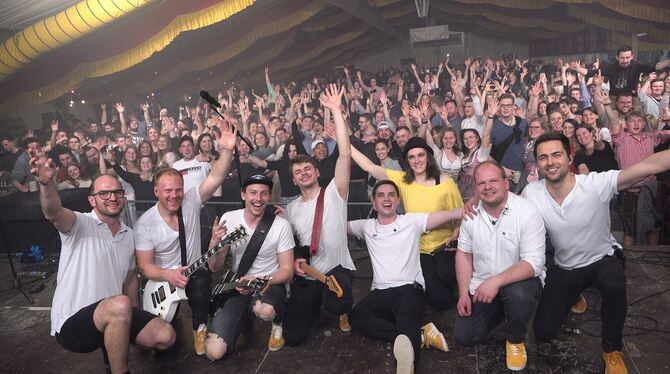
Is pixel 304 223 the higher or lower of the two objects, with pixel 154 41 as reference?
lower

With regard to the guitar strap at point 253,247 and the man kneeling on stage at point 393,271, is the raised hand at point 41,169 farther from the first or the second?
Answer: the man kneeling on stage at point 393,271

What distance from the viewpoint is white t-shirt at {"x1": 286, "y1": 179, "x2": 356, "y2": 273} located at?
12.6 feet

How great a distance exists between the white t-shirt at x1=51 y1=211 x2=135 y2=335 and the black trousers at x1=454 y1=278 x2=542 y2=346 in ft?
8.82

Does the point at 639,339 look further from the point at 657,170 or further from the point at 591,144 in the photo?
the point at 591,144

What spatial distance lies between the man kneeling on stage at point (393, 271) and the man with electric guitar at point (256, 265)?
0.66m

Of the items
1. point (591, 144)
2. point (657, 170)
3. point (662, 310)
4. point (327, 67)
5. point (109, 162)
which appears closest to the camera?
point (657, 170)

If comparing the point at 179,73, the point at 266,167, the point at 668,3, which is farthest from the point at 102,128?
the point at 668,3

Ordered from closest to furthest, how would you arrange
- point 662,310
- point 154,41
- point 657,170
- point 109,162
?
point 657,170 < point 662,310 < point 109,162 < point 154,41

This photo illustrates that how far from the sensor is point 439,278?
407 centimetres

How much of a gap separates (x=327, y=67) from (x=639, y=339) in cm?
1067

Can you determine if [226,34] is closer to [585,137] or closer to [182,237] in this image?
[182,237]

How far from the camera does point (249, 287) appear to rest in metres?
3.33

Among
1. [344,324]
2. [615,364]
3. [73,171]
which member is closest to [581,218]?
[615,364]

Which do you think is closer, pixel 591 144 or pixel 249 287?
pixel 249 287
